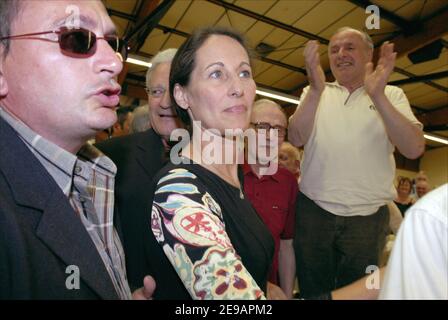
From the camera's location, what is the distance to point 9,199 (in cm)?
81

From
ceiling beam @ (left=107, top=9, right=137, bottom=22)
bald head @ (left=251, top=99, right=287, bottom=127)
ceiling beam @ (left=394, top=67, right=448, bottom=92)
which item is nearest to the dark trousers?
bald head @ (left=251, top=99, right=287, bottom=127)

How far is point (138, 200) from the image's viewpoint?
1588 mm

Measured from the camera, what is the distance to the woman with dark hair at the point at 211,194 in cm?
85

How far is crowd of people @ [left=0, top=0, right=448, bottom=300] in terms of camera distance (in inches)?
30.5

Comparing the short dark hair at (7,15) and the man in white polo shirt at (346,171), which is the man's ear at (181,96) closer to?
the short dark hair at (7,15)

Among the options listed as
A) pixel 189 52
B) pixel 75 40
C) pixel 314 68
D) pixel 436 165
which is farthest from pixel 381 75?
pixel 436 165

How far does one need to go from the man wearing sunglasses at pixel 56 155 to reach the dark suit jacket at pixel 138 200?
0.29ft

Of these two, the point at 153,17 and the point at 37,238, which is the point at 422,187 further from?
the point at 37,238

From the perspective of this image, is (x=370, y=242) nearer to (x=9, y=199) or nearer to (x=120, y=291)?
(x=120, y=291)

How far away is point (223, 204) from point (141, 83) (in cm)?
887

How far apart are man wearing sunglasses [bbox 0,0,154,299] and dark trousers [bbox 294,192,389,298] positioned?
125 centimetres

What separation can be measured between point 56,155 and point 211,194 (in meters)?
0.47

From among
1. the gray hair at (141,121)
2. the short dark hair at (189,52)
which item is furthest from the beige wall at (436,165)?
the short dark hair at (189,52)

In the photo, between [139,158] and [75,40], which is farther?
[139,158]
